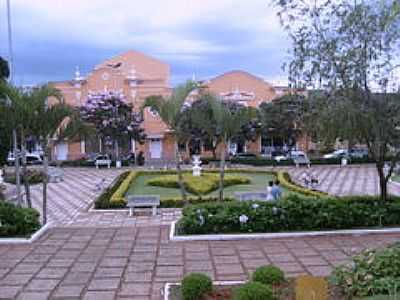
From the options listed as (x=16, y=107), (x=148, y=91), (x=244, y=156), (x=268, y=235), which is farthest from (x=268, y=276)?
(x=148, y=91)

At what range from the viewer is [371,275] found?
18.9ft

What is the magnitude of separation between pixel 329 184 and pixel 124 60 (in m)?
29.4

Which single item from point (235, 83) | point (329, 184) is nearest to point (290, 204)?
point (329, 184)

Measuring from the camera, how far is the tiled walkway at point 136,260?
23.2ft

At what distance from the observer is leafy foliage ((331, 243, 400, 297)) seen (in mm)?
5504

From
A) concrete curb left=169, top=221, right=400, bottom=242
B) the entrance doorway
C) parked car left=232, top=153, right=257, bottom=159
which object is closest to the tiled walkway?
concrete curb left=169, top=221, right=400, bottom=242

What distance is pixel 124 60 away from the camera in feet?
169

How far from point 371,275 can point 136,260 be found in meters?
3.95

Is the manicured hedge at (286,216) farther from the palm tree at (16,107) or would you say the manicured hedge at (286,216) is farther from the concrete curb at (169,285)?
the palm tree at (16,107)

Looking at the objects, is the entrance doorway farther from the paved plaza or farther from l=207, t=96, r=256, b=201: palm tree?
the paved plaza

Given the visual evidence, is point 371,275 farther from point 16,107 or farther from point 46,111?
point 16,107

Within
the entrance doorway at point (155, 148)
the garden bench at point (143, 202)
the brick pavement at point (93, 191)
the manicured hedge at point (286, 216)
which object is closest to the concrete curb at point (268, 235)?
the manicured hedge at point (286, 216)

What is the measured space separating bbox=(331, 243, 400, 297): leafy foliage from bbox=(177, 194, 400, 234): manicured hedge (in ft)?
14.3

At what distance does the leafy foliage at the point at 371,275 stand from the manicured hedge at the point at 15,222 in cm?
675
